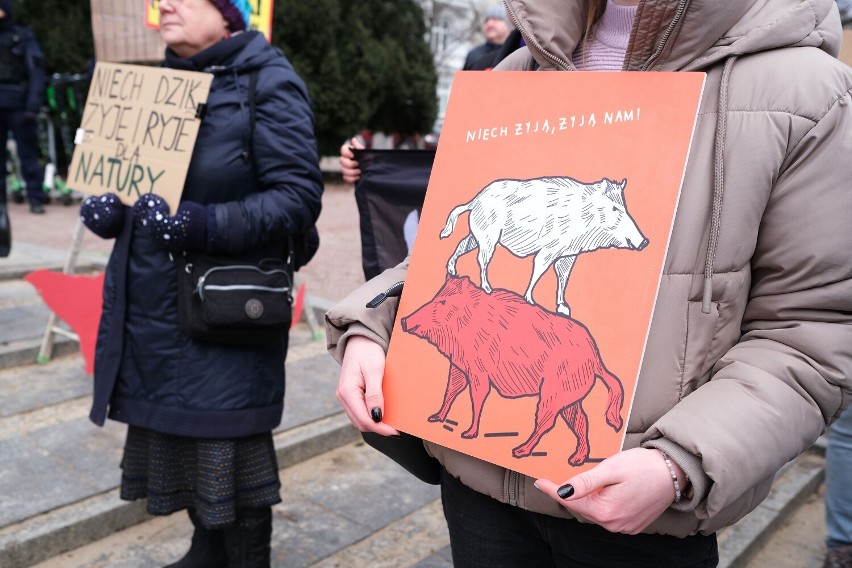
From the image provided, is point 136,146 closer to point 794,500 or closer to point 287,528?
point 287,528

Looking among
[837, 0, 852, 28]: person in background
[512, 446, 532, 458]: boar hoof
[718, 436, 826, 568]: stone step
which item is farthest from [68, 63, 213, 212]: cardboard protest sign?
[718, 436, 826, 568]: stone step

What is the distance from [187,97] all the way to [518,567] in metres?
1.71

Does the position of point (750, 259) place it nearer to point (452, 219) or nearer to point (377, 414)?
point (452, 219)

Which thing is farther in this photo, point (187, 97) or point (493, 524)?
point (187, 97)

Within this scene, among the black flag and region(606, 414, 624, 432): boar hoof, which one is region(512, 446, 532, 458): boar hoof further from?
the black flag

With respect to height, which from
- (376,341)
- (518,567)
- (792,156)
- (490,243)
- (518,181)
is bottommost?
(518,567)

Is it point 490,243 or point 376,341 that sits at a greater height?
point 490,243

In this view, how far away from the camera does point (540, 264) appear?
115 cm

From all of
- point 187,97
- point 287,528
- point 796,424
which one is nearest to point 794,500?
point 287,528

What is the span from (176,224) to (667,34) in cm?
152

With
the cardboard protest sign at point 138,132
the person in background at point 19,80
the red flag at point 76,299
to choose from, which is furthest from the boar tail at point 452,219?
the person in background at point 19,80

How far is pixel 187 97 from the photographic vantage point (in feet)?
7.59

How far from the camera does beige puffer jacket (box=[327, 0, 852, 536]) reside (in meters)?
1.02

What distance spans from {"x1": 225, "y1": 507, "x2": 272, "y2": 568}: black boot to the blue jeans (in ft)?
6.48
